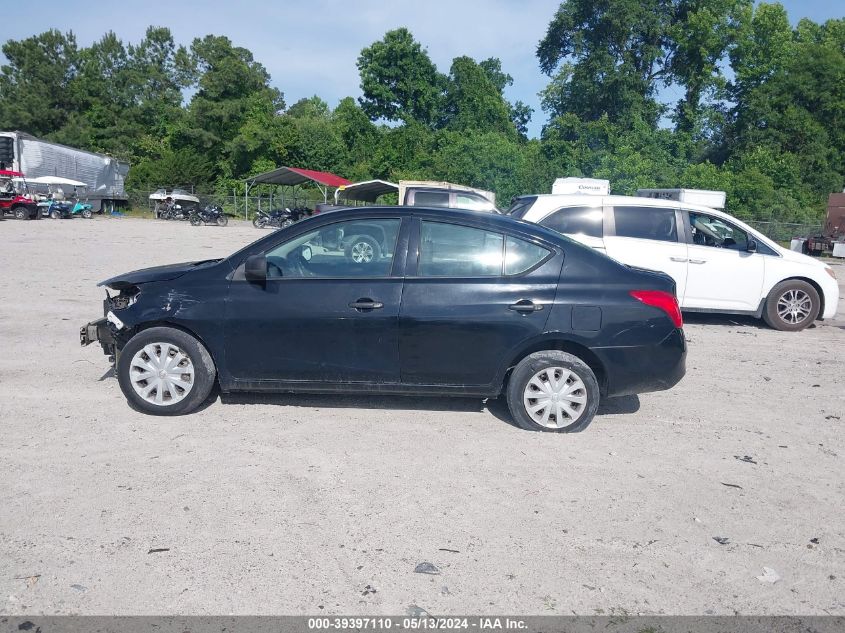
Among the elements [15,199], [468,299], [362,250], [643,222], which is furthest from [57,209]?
[468,299]

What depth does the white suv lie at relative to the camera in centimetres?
1009

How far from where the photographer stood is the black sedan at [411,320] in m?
5.44

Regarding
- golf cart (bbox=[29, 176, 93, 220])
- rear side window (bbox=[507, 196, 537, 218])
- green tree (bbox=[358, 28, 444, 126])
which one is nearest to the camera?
rear side window (bbox=[507, 196, 537, 218])

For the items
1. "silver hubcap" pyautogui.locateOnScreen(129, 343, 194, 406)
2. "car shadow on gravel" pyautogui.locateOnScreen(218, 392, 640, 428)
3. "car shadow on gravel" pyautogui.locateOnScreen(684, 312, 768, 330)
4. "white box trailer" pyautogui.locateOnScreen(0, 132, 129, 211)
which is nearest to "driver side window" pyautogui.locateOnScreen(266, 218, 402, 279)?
"silver hubcap" pyautogui.locateOnScreen(129, 343, 194, 406)

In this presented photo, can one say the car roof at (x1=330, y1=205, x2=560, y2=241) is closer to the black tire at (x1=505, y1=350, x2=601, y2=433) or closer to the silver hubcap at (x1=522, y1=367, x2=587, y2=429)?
the black tire at (x1=505, y1=350, x2=601, y2=433)

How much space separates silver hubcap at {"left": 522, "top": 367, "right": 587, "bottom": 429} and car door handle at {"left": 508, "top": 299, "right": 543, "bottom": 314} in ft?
1.54

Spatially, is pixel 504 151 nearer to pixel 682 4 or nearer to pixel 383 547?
pixel 682 4

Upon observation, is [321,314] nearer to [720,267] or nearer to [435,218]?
[435,218]

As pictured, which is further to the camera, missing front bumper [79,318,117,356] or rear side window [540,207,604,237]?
rear side window [540,207,604,237]

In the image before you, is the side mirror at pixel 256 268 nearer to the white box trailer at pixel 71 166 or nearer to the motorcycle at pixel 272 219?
the motorcycle at pixel 272 219

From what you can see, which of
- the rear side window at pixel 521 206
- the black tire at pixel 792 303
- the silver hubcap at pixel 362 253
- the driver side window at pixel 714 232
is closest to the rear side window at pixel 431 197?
the rear side window at pixel 521 206

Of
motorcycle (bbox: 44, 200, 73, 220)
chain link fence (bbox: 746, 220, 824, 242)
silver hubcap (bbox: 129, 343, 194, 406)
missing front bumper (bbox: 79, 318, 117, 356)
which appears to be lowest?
silver hubcap (bbox: 129, 343, 194, 406)

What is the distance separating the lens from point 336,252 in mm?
5660

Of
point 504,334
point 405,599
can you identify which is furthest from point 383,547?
point 504,334
